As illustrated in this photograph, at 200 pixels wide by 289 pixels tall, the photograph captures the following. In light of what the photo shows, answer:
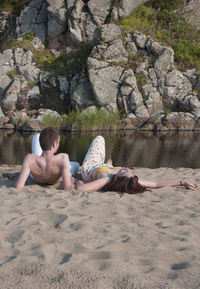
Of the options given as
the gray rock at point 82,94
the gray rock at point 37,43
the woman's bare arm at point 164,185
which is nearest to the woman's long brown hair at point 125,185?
the woman's bare arm at point 164,185

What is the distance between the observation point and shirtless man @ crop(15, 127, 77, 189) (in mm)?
4105

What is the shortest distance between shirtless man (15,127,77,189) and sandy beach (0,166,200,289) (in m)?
0.26

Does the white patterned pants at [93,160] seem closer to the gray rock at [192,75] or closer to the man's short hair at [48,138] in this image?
the man's short hair at [48,138]

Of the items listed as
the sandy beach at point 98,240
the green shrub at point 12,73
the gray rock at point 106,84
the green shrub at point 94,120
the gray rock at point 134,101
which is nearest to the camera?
the sandy beach at point 98,240

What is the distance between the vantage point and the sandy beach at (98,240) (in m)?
1.82

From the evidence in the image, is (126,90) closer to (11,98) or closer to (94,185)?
(11,98)

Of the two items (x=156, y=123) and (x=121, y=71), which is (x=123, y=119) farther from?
(x=121, y=71)

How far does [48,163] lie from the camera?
4328mm

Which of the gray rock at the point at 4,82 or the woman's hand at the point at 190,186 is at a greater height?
the gray rock at the point at 4,82

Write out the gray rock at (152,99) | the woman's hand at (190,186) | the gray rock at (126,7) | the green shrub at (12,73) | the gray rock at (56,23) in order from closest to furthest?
the woman's hand at (190,186)
the gray rock at (152,99)
the green shrub at (12,73)
the gray rock at (126,7)
the gray rock at (56,23)

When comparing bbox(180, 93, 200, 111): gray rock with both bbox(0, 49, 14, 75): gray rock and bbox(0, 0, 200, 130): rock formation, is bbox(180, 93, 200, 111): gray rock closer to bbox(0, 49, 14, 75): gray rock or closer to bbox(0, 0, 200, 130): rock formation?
bbox(0, 0, 200, 130): rock formation

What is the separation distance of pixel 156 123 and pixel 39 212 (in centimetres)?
2096

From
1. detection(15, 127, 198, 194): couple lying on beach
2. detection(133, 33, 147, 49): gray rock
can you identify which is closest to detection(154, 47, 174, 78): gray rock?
detection(133, 33, 147, 49): gray rock

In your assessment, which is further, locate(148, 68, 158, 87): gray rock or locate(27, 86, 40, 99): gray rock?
locate(27, 86, 40, 99): gray rock
